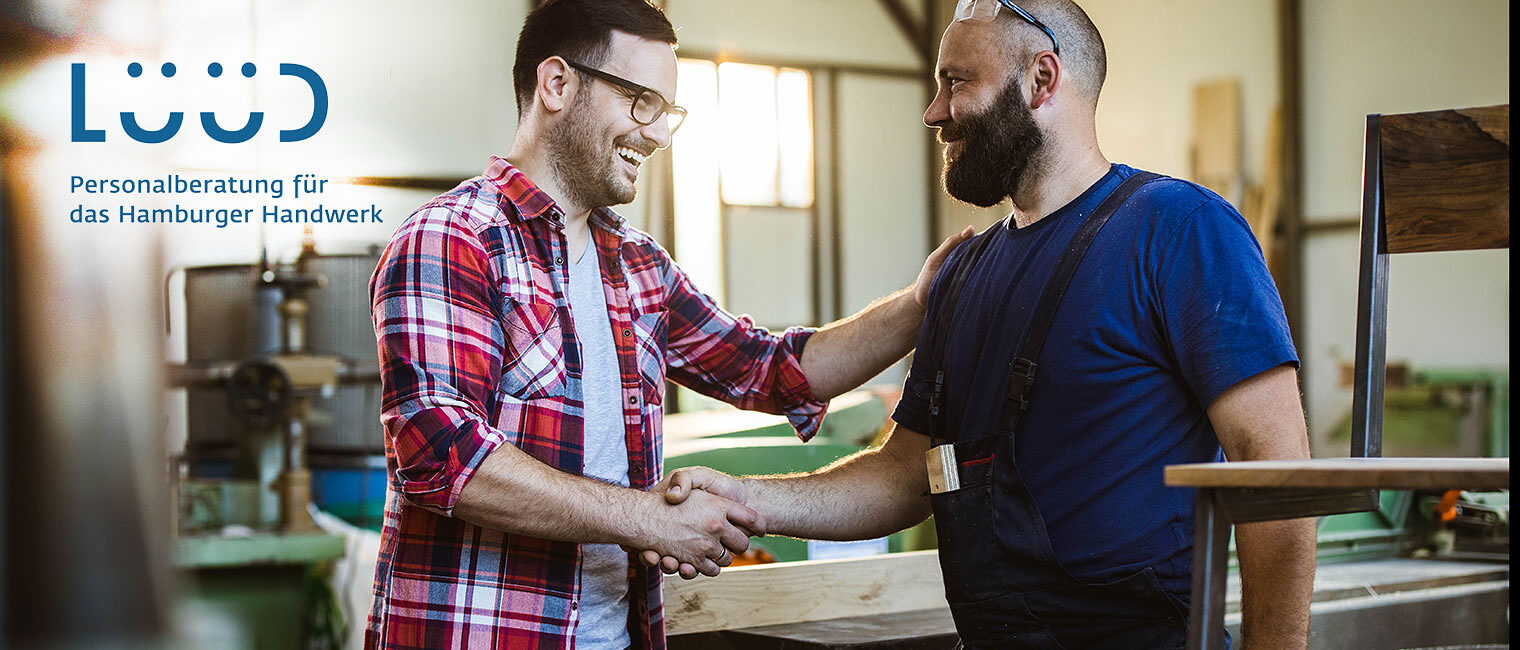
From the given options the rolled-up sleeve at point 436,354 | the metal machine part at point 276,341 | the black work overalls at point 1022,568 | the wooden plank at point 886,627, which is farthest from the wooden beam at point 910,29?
the rolled-up sleeve at point 436,354

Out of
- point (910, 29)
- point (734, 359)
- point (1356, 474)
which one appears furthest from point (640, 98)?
point (910, 29)

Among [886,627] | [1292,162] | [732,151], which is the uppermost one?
[1292,162]

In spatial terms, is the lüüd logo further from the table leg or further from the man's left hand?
the table leg

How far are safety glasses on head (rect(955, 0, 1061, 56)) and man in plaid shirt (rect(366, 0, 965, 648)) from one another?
17.7 inches

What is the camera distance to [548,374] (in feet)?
6.81

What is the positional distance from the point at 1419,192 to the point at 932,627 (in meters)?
1.60

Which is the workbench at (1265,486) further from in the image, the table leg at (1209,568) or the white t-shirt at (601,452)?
the white t-shirt at (601,452)

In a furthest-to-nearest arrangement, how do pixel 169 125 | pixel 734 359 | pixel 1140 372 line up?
pixel 169 125
pixel 734 359
pixel 1140 372

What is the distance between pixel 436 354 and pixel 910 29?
16.7ft

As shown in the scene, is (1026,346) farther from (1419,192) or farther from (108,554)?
(108,554)

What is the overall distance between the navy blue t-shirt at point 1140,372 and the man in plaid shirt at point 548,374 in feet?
1.89

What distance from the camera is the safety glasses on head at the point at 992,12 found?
6.88 ft

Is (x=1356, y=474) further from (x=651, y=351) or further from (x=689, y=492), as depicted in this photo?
(x=651, y=351)

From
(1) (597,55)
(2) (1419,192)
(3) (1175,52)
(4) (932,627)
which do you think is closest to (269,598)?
(4) (932,627)
